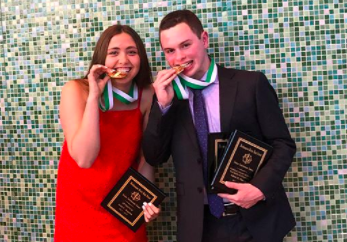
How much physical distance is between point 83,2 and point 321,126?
5.08 feet

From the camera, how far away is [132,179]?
6.67 feet

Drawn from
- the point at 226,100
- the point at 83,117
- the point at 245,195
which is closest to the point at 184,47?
the point at 226,100

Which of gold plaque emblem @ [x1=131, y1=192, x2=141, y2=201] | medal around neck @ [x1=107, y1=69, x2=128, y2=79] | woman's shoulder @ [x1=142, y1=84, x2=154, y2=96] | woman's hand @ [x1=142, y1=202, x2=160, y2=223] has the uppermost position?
medal around neck @ [x1=107, y1=69, x2=128, y2=79]

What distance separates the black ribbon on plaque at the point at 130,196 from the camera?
2.03 metres

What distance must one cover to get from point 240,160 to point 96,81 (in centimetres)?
74

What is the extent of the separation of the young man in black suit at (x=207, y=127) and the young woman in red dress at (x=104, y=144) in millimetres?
184

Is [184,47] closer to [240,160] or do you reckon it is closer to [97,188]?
[240,160]

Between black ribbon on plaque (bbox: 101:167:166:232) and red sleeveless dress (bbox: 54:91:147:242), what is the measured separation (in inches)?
2.6

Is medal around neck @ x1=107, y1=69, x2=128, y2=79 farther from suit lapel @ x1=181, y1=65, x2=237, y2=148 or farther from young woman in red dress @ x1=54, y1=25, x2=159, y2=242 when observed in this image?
suit lapel @ x1=181, y1=65, x2=237, y2=148

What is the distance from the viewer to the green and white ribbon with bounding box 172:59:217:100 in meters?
1.96

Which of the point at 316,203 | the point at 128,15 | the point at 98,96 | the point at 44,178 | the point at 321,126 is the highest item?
the point at 128,15

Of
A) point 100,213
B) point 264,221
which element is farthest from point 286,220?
point 100,213

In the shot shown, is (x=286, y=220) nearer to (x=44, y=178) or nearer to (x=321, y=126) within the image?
(x=321, y=126)

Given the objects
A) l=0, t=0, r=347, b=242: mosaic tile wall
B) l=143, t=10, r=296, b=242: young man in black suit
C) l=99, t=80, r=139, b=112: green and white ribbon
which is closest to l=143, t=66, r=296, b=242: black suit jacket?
l=143, t=10, r=296, b=242: young man in black suit
